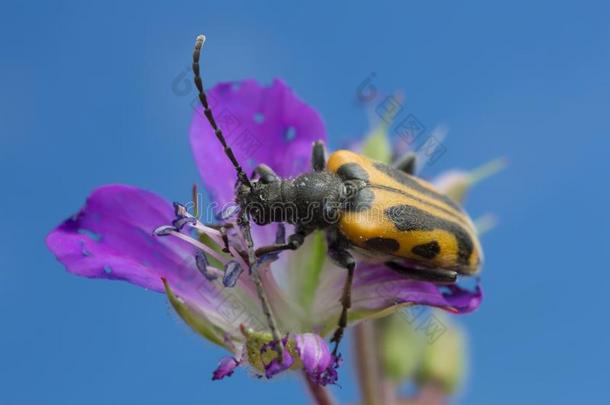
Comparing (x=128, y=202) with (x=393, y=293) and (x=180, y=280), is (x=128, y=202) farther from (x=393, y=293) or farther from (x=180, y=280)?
(x=393, y=293)

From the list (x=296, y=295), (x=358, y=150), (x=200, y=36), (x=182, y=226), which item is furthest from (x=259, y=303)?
(x=358, y=150)

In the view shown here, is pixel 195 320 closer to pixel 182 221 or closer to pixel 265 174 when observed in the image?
pixel 182 221

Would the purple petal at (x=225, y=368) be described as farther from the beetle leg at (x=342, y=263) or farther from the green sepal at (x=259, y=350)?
the beetle leg at (x=342, y=263)

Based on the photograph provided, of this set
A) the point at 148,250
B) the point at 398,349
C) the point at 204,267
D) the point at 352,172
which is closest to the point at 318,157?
the point at 352,172

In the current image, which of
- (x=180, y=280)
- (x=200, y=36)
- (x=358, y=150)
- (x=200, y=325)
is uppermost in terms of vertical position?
(x=358, y=150)

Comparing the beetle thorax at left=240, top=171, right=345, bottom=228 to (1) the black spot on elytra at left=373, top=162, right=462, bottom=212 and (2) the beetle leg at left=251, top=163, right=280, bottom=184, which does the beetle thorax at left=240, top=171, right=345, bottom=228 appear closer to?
(2) the beetle leg at left=251, top=163, right=280, bottom=184

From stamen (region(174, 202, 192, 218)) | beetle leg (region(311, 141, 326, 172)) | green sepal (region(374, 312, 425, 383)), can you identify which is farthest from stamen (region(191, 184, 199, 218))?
green sepal (region(374, 312, 425, 383))
